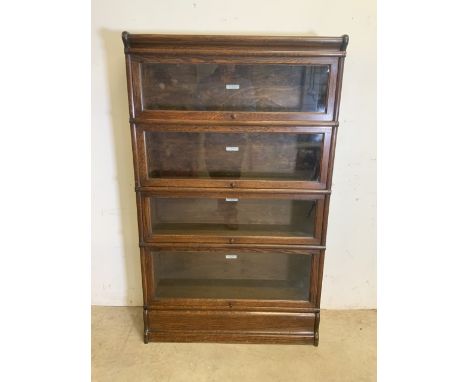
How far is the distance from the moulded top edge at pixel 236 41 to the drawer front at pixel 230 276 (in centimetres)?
90

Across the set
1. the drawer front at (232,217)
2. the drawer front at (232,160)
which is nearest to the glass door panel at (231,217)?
the drawer front at (232,217)

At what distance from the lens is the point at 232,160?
4.98ft

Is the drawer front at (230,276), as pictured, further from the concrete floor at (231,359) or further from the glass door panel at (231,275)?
the concrete floor at (231,359)

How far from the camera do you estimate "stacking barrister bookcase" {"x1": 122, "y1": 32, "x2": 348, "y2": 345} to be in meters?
1.32

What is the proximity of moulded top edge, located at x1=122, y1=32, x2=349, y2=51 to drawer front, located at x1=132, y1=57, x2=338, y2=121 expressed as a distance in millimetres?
82

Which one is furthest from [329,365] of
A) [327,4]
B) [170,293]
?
[327,4]

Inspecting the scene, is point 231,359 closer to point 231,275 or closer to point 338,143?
point 231,275

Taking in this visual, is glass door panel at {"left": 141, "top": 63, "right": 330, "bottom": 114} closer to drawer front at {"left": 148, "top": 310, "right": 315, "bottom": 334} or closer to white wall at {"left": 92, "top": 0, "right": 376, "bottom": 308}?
white wall at {"left": 92, "top": 0, "right": 376, "bottom": 308}

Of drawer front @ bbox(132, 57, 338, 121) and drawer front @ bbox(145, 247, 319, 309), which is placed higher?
drawer front @ bbox(132, 57, 338, 121)

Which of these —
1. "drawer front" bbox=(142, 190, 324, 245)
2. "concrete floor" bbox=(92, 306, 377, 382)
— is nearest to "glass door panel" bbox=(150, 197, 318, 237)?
"drawer front" bbox=(142, 190, 324, 245)

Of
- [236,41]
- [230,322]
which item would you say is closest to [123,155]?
[236,41]

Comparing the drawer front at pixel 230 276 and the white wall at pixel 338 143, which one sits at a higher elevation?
the white wall at pixel 338 143

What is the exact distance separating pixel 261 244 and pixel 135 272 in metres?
0.81

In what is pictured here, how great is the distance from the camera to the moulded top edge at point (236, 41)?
1.26 m
